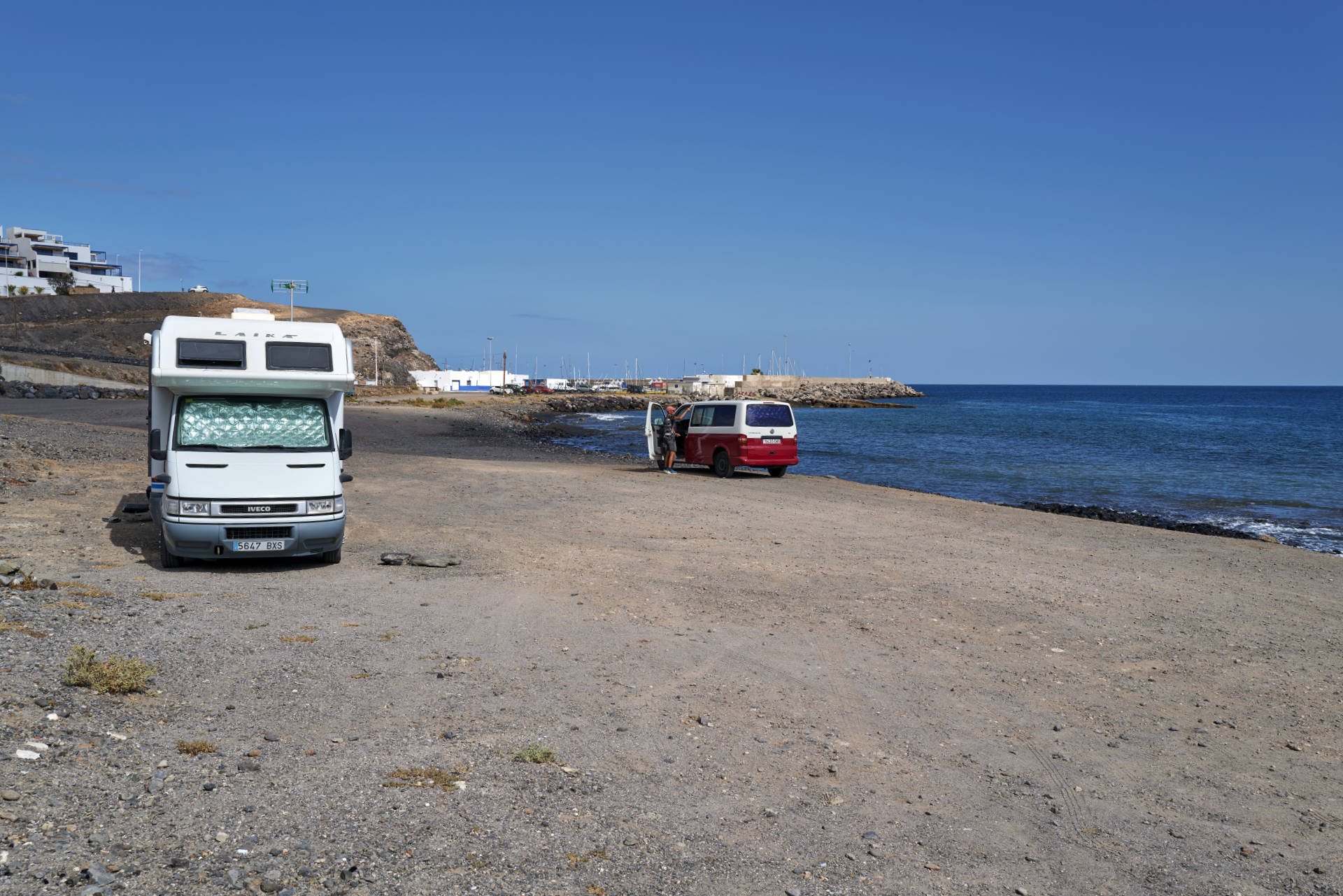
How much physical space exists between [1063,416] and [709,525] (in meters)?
93.3

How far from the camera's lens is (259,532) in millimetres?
10398

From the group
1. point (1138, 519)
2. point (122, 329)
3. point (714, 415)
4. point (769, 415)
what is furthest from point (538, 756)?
point (122, 329)

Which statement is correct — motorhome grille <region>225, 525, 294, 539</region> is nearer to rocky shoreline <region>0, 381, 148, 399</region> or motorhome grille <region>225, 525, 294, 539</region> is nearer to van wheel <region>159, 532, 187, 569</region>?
van wheel <region>159, 532, 187, 569</region>

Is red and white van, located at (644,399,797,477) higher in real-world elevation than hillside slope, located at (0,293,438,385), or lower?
lower

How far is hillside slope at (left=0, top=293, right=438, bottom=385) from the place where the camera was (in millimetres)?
75875

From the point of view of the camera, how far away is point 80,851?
4.06 metres

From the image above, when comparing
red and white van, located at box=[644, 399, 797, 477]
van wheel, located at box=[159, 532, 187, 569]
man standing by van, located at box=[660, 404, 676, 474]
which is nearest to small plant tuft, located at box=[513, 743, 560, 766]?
van wheel, located at box=[159, 532, 187, 569]

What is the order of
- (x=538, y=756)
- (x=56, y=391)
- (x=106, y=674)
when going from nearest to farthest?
(x=538, y=756) → (x=106, y=674) → (x=56, y=391)

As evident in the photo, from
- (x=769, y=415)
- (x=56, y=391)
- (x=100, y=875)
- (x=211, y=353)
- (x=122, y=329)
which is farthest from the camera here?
(x=122, y=329)

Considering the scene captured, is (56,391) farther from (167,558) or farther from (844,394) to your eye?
(844,394)

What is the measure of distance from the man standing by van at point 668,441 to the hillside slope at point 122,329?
179ft

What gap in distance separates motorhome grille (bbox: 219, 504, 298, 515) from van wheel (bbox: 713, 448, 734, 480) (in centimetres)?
1539

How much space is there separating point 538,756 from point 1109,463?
1564 inches

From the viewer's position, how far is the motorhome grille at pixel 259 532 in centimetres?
1029
